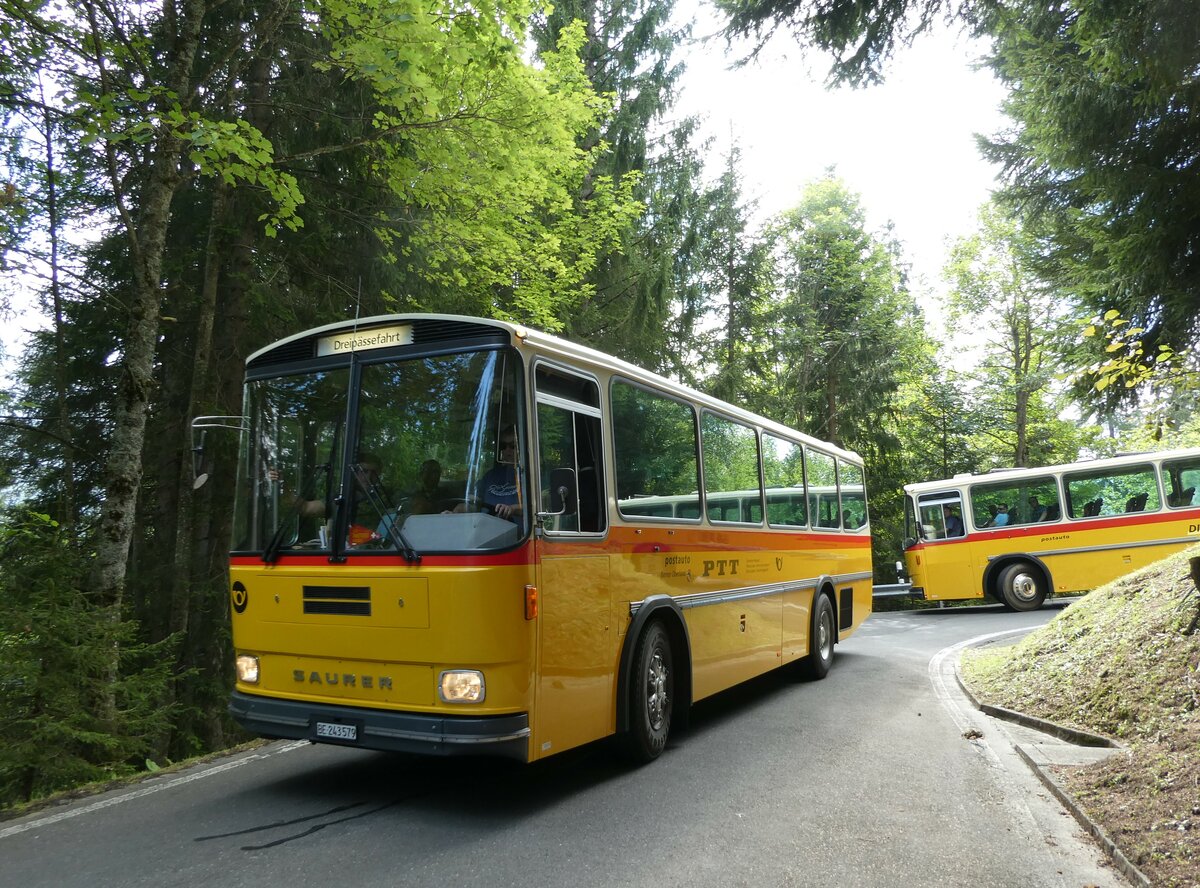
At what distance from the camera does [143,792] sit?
552 centimetres

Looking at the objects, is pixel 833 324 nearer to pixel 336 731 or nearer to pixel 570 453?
pixel 570 453

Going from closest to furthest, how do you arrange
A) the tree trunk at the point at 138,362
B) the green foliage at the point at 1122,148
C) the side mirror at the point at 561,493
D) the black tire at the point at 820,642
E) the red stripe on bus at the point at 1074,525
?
the side mirror at the point at 561,493 < the green foliage at the point at 1122,148 < the tree trunk at the point at 138,362 < the black tire at the point at 820,642 < the red stripe on bus at the point at 1074,525

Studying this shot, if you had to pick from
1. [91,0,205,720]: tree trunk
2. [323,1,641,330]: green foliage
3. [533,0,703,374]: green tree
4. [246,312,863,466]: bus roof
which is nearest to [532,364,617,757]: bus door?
[246,312,863,466]: bus roof

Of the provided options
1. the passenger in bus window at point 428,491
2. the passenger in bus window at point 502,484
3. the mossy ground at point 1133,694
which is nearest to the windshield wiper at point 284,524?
the passenger in bus window at point 428,491

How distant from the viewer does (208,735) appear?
1055cm

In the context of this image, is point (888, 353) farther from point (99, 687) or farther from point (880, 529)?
point (99, 687)

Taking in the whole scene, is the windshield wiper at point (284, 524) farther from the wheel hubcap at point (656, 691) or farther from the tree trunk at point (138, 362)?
the tree trunk at point (138, 362)

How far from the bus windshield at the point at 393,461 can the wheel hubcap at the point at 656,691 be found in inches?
85.1

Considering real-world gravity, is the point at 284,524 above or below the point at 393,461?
below

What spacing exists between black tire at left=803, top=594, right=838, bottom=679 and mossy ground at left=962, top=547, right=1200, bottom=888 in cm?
174

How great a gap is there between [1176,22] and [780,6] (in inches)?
112

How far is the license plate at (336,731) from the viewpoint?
4957 mm

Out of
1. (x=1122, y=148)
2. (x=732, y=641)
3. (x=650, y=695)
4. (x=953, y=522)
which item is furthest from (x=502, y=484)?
(x=953, y=522)

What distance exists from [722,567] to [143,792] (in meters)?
4.87
